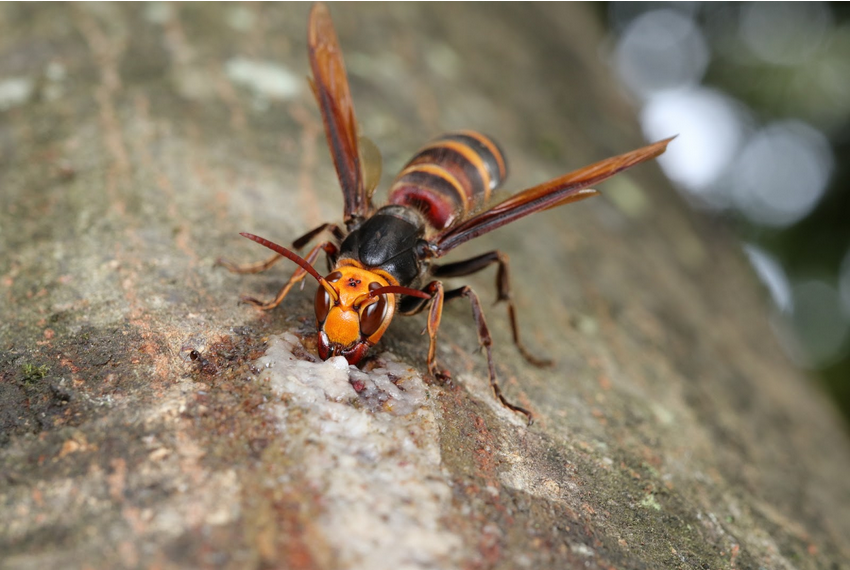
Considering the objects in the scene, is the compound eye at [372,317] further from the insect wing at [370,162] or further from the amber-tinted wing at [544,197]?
the insect wing at [370,162]

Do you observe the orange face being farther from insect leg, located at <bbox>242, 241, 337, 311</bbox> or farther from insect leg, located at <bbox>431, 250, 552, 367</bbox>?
insect leg, located at <bbox>431, 250, 552, 367</bbox>

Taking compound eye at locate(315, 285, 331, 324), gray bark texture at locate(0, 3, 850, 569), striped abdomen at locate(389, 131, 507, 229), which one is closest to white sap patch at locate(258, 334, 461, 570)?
gray bark texture at locate(0, 3, 850, 569)

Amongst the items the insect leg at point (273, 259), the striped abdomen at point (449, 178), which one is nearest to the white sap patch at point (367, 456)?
the insect leg at point (273, 259)

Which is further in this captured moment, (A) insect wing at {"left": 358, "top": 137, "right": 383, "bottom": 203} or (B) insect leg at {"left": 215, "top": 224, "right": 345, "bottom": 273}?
(A) insect wing at {"left": 358, "top": 137, "right": 383, "bottom": 203}

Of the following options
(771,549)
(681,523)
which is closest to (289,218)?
(681,523)

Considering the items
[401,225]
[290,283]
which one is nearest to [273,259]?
[290,283]

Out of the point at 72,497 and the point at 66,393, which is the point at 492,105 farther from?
the point at 72,497

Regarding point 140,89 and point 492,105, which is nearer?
point 140,89
